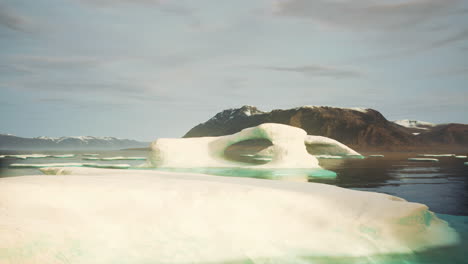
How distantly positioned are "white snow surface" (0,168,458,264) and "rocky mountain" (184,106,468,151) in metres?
103

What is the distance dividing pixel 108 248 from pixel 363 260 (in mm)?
3683

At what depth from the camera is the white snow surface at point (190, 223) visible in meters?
4.32

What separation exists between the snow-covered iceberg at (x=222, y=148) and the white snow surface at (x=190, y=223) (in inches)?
594

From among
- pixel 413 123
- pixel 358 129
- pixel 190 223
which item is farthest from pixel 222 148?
pixel 413 123

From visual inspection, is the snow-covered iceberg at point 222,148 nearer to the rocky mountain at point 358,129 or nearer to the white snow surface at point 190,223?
the white snow surface at point 190,223

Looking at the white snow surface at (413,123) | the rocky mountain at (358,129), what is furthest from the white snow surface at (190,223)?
the white snow surface at (413,123)

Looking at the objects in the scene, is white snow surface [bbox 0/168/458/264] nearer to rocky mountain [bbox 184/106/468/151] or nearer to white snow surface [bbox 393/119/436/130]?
rocky mountain [bbox 184/106/468/151]

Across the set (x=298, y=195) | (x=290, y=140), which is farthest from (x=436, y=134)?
(x=298, y=195)

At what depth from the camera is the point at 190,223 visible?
5.09 metres

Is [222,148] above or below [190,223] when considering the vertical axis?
above

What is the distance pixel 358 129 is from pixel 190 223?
11940cm

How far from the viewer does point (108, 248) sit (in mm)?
4410

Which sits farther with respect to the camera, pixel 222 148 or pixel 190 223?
pixel 222 148

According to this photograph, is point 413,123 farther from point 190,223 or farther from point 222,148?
point 190,223
